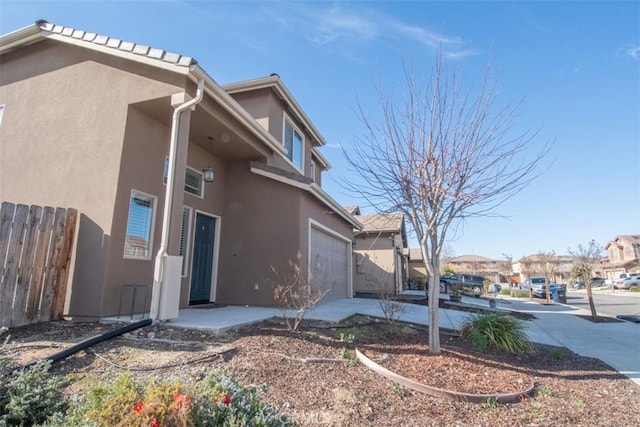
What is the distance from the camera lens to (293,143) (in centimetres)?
1199

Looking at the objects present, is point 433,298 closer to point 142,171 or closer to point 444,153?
point 444,153

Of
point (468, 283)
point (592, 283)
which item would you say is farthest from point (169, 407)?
point (592, 283)

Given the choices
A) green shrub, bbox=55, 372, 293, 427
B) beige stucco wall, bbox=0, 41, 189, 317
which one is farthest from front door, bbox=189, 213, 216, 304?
green shrub, bbox=55, 372, 293, 427

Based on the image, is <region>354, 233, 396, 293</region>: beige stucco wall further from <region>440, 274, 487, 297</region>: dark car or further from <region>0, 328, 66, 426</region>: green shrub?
<region>0, 328, 66, 426</region>: green shrub

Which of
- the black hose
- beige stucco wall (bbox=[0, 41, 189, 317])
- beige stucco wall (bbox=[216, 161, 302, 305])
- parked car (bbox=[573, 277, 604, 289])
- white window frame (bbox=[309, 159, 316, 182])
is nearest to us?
the black hose

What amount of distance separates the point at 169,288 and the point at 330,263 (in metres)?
7.20

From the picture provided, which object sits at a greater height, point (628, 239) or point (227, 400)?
point (628, 239)

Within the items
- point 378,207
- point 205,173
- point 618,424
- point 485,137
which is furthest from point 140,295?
point 618,424

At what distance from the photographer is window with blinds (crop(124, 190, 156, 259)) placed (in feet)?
21.5

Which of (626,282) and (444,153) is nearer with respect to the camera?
(444,153)

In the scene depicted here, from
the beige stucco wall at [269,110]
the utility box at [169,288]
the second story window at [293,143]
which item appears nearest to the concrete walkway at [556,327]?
the utility box at [169,288]

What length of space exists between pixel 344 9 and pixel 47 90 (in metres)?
6.56

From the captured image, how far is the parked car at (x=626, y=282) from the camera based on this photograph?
34688 millimetres

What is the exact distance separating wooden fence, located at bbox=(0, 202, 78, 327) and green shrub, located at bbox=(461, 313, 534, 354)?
7.48m
